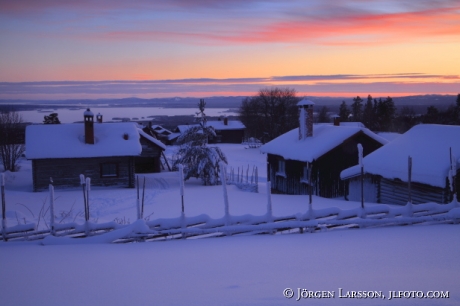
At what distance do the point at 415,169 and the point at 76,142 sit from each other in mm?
22160

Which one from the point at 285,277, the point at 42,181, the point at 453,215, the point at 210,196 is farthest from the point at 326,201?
the point at 42,181

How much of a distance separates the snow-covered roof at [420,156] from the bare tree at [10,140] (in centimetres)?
3434

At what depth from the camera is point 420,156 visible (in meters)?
16.9

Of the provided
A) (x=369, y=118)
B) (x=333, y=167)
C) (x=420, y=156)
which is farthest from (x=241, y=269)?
(x=369, y=118)

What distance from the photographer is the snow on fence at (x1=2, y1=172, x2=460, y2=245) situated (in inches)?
408

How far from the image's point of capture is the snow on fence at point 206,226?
10.4 metres

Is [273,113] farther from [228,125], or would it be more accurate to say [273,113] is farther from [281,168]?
[281,168]

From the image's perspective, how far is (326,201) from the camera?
2003cm

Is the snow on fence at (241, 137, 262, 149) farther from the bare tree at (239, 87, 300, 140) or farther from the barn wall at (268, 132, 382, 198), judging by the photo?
the barn wall at (268, 132, 382, 198)

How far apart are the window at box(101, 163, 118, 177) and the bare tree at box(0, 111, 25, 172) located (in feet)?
53.9

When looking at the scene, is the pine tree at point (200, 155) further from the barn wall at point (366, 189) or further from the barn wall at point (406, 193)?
the barn wall at point (406, 193)

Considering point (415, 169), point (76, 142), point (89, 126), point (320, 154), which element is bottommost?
point (415, 169)

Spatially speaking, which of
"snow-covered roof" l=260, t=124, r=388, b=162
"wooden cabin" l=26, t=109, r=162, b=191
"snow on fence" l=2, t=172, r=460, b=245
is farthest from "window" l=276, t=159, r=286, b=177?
"snow on fence" l=2, t=172, r=460, b=245

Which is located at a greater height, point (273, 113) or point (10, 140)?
point (273, 113)
